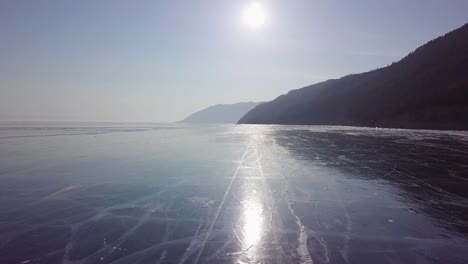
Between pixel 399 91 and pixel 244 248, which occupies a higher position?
pixel 399 91

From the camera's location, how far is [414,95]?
10156cm

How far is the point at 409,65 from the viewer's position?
123 meters

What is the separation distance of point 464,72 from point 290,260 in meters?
116

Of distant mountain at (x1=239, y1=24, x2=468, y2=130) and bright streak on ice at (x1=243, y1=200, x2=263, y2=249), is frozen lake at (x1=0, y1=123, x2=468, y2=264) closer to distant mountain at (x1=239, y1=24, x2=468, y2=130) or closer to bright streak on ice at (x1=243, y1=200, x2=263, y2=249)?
bright streak on ice at (x1=243, y1=200, x2=263, y2=249)

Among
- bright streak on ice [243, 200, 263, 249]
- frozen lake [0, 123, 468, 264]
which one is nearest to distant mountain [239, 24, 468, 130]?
frozen lake [0, 123, 468, 264]

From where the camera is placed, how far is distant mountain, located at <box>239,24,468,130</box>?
268ft

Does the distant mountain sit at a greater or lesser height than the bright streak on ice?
greater

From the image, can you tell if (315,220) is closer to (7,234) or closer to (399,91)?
(7,234)

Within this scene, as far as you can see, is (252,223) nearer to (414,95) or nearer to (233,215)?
(233,215)

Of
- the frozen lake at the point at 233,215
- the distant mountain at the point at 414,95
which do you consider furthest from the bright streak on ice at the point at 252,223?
the distant mountain at the point at 414,95

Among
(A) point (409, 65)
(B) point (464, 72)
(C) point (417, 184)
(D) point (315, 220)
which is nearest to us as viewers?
(D) point (315, 220)

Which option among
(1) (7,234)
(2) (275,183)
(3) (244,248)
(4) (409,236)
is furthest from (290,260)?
(2) (275,183)

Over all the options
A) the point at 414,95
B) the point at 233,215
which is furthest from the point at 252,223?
the point at 414,95

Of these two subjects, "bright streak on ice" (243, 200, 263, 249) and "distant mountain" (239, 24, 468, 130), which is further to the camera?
"distant mountain" (239, 24, 468, 130)
